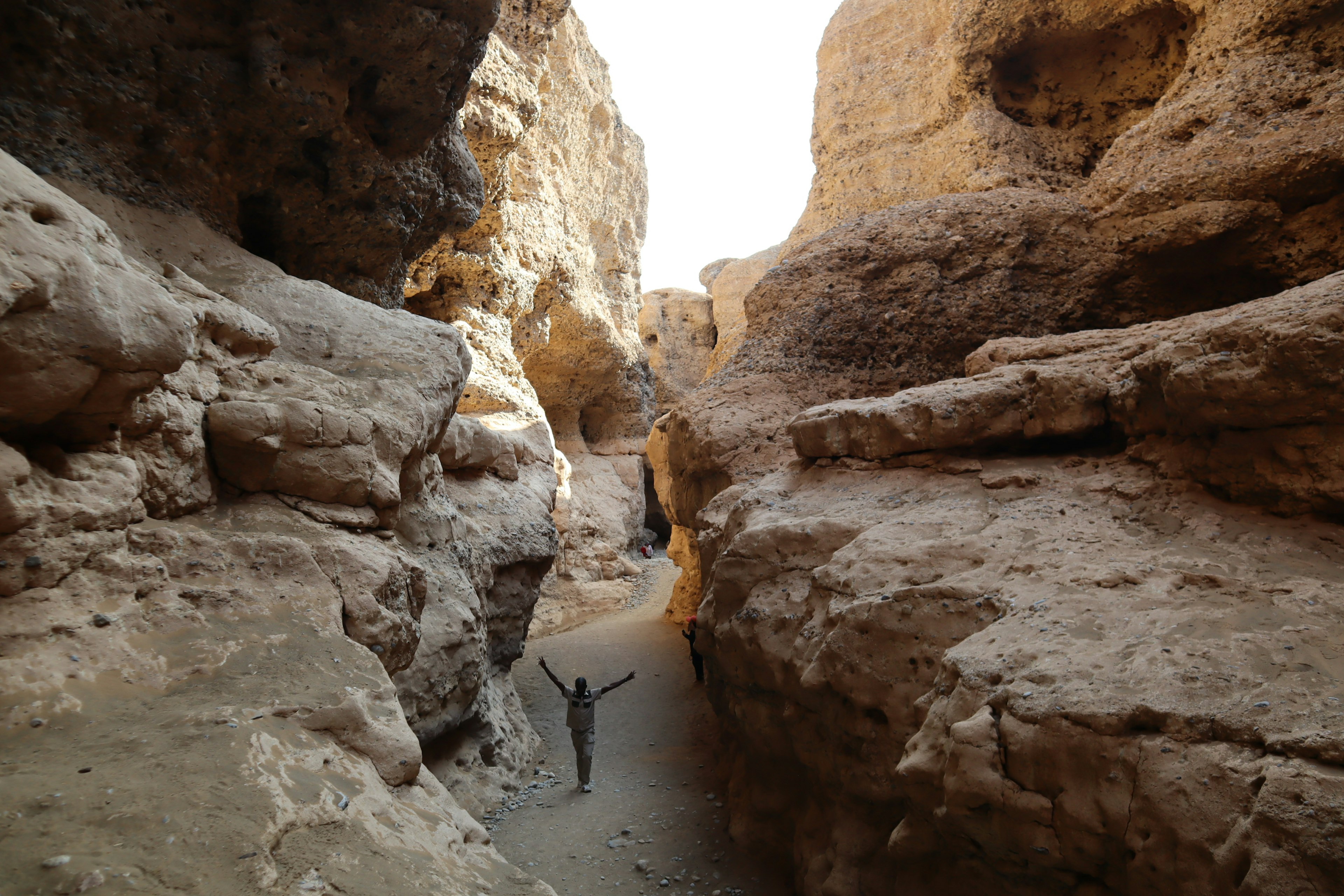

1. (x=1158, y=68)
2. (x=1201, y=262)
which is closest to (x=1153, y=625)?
(x=1201, y=262)

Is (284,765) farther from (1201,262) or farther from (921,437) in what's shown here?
(1201,262)

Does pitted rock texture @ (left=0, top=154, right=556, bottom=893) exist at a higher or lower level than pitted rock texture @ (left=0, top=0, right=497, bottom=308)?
lower

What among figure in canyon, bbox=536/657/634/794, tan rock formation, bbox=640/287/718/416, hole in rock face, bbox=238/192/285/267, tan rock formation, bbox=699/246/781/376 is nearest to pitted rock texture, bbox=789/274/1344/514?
figure in canyon, bbox=536/657/634/794

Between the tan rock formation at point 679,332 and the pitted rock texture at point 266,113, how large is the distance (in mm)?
18543

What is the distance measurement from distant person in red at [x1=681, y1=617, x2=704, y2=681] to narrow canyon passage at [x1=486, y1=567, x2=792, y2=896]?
0.17 m

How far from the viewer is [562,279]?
1323 centimetres

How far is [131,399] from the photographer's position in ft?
8.44

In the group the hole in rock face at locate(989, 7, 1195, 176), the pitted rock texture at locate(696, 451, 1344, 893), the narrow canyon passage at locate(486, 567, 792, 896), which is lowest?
the narrow canyon passage at locate(486, 567, 792, 896)

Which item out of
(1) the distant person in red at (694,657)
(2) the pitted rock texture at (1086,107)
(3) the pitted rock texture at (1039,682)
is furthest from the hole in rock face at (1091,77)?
(1) the distant person in red at (694,657)

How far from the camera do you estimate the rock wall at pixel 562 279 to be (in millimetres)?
9984

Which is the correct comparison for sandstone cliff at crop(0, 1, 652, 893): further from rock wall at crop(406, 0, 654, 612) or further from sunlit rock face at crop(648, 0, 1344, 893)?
rock wall at crop(406, 0, 654, 612)

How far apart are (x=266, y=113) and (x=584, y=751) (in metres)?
5.44

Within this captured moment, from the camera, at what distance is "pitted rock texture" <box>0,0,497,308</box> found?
3.84m

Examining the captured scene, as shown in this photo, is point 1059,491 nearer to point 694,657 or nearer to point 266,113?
point 694,657
